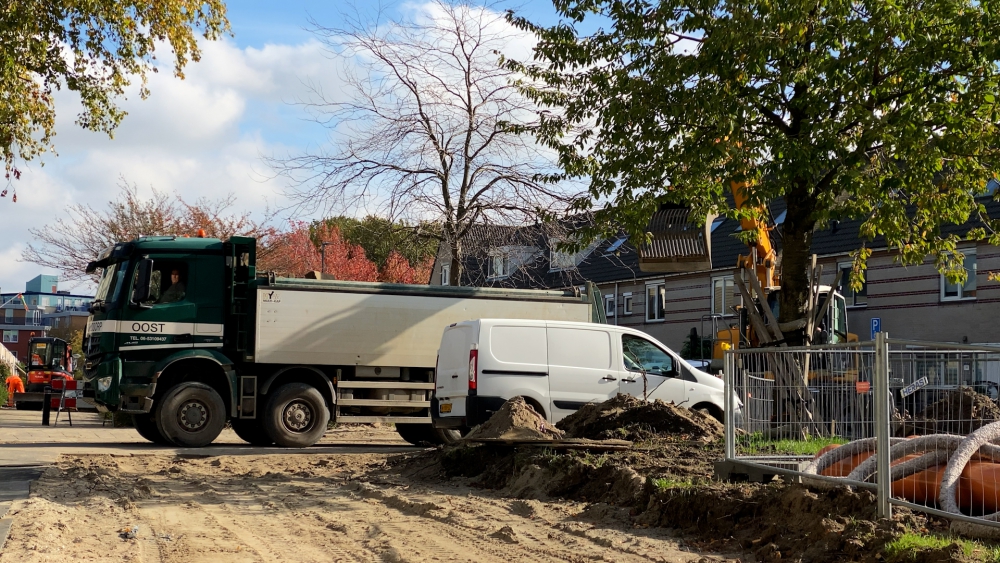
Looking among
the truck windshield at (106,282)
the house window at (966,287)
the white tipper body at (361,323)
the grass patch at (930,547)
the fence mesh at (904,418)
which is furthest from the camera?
the house window at (966,287)

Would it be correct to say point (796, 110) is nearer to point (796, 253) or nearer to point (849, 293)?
point (796, 253)

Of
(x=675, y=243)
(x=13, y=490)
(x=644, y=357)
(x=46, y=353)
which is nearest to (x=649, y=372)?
(x=644, y=357)

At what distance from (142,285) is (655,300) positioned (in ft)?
85.1

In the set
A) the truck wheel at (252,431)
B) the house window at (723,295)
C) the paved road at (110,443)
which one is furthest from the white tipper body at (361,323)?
the house window at (723,295)

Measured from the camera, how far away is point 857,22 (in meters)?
11.1

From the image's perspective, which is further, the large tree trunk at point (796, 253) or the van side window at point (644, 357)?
the van side window at point (644, 357)

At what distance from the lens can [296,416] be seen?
17.1m

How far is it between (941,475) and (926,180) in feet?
20.0

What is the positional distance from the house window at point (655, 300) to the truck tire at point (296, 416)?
77.1 feet

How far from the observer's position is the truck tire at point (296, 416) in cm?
1688

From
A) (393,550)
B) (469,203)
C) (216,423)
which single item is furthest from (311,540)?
(469,203)

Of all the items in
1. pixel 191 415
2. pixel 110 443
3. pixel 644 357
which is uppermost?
pixel 644 357

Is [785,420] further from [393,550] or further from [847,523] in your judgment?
[393,550]

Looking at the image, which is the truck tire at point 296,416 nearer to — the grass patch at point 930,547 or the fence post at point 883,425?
the fence post at point 883,425
